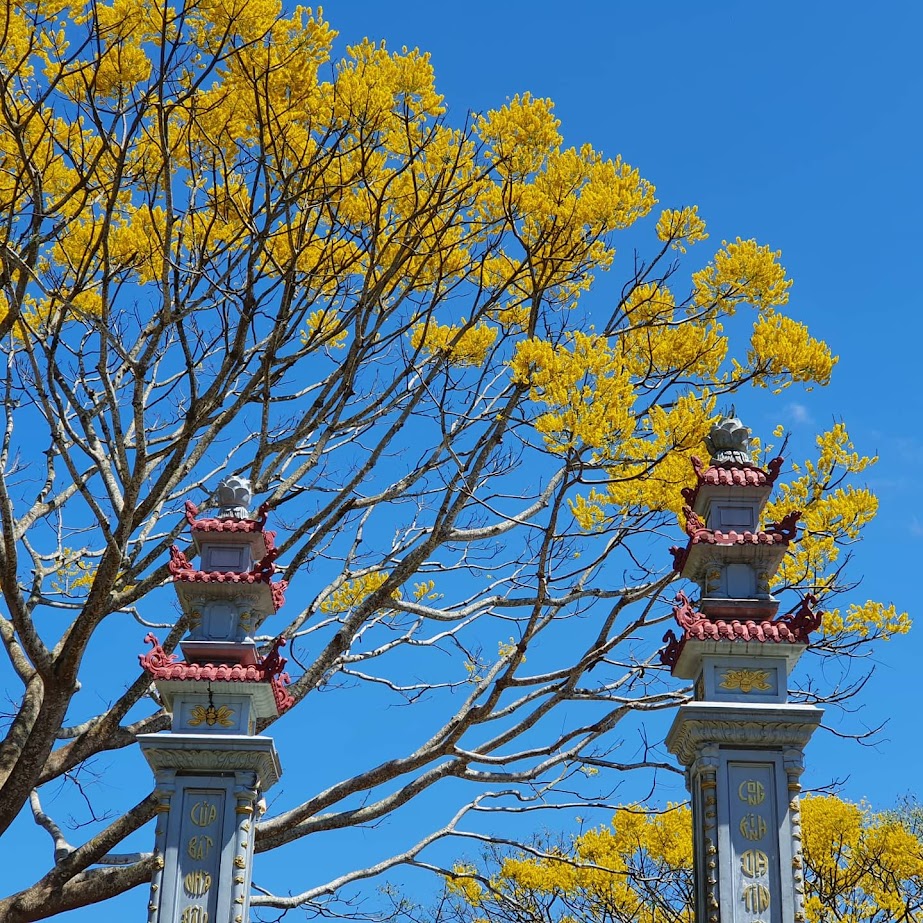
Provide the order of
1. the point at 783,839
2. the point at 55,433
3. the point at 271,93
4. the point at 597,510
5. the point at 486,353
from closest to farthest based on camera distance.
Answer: the point at 783,839 < the point at 55,433 < the point at 271,93 < the point at 597,510 < the point at 486,353

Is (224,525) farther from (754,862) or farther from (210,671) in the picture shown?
(754,862)

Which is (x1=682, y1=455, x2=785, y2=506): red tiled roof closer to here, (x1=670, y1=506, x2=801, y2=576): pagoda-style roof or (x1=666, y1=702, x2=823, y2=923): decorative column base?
(x1=670, y1=506, x2=801, y2=576): pagoda-style roof

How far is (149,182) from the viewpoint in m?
10.7

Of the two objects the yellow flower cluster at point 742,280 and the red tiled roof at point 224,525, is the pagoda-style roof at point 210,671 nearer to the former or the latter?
the red tiled roof at point 224,525

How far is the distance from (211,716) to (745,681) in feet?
10.3

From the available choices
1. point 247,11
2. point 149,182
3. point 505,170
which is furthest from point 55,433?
point 505,170

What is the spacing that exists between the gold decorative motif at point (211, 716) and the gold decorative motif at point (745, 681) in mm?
2879

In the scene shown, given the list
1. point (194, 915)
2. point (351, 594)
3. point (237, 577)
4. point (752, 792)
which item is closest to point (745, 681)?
point (752, 792)

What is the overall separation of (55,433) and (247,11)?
3.10 metres

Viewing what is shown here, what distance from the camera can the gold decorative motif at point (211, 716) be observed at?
8448 millimetres

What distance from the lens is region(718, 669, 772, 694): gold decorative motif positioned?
834cm

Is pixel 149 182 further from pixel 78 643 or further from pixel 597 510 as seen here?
pixel 597 510

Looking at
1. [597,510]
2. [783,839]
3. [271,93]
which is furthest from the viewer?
[597,510]

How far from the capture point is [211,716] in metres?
8.46
